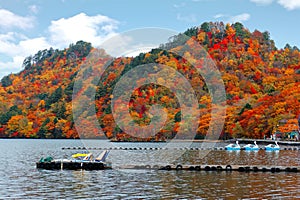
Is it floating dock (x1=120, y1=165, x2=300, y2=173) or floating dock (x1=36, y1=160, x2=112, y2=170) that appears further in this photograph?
floating dock (x1=36, y1=160, x2=112, y2=170)

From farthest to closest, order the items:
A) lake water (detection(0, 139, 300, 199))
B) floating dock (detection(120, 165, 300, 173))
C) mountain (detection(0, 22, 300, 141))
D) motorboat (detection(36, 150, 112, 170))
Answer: mountain (detection(0, 22, 300, 141)) < motorboat (detection(36, 150, 112, 170)) < floating dock (detection(120, 165, 300, 173)) < lake water (detection(0, 139, 300, 199))

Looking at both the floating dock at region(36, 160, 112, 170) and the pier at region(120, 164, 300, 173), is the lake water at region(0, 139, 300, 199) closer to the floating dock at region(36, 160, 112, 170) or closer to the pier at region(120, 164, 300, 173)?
the pier at region(120, 164, 300, 173)

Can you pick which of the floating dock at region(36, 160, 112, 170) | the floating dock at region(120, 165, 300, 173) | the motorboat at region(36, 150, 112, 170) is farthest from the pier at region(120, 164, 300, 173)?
the floating dock at region(36, 160, 112, 170)

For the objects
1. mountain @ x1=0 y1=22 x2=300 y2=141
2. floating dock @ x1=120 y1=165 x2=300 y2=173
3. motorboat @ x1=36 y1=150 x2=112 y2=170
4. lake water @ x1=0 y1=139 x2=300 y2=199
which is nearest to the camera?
lake water @ x1=0 y1=139 x2=300 y2=199

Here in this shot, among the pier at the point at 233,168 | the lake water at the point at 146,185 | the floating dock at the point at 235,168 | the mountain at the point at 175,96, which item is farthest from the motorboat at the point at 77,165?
the mountain at the point at 175,96

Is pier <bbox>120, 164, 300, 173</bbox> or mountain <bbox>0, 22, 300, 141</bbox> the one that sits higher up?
mountain <bbox>0, 22, 300, 141</bbox>

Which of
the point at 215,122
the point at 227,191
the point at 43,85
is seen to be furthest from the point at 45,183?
the point at 43,85

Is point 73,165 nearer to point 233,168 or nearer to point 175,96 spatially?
point 233,168

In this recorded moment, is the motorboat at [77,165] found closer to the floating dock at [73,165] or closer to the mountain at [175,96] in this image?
the floating dock at [73,165]

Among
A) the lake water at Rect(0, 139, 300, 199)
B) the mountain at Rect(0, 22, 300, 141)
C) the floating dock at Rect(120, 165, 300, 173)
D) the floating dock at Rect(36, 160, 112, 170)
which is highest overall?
the mountain at Rect(0, 22, 300, 141)

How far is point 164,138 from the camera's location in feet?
422

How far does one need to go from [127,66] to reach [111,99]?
25.6m

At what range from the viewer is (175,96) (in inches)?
5492

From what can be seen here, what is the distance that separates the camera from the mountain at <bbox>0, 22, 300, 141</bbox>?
354ft
